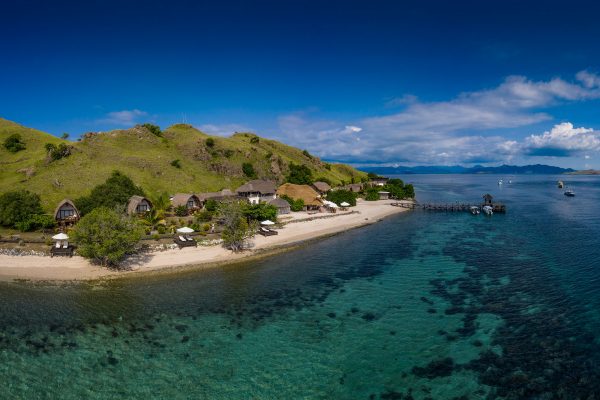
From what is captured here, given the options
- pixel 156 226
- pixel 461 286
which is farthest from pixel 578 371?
pixel 156 226

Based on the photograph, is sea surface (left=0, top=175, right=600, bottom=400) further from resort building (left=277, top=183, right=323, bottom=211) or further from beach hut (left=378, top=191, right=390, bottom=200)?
beach hut (left=378, top=191, right=390, bottom=200)

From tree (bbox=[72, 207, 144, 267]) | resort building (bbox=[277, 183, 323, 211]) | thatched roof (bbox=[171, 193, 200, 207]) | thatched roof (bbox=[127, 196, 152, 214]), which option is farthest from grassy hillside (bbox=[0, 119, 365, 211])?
tree (bbox=[72, 207, 144, 267])

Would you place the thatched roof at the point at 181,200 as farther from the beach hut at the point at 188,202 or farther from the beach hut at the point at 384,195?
the beach hut at the point at 384,195

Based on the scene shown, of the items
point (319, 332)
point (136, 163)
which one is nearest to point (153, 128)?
point (136, 163)

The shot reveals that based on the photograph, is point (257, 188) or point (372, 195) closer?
point (257, 188)

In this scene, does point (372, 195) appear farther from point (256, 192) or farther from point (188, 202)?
point (188, 202)

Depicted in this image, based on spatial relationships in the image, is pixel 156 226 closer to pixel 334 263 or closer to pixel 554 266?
pixel 334 263
